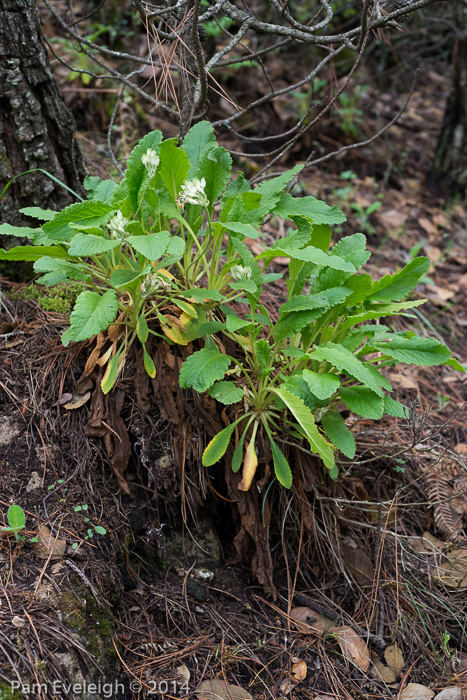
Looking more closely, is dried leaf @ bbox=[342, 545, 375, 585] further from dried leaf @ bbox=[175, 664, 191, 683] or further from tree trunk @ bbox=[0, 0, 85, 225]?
tree trunk @ bbox=[0, 0, 85, 225]

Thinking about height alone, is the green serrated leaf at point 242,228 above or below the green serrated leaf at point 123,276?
above

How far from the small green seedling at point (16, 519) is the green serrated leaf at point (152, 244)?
92 centimetres

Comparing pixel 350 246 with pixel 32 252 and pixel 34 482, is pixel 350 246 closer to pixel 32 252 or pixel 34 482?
pixel 32 252

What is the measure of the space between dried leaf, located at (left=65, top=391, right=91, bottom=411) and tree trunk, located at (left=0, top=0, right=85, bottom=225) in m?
0.92

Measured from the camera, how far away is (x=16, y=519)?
170 cm

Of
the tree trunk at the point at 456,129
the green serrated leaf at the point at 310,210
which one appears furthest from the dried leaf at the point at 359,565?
the tree trunk at the point at 456,129

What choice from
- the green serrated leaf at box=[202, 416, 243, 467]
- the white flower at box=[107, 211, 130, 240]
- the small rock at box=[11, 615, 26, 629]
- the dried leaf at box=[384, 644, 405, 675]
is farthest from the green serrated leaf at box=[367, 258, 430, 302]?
the small rock at box=[11, 615, 26, 629]

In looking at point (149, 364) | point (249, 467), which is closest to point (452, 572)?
point (249, 467)

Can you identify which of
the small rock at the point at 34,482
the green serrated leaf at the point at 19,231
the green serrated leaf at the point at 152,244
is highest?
the green serrated leaf at the point at 152,244

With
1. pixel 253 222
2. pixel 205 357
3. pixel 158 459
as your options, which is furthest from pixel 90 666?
pixel 253 222

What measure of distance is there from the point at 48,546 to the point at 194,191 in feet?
4.30

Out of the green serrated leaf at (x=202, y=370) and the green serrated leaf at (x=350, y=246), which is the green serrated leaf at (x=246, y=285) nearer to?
the green serrated leaf at (x=202, y=370)

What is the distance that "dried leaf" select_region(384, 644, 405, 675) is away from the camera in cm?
197

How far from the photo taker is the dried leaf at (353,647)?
6.40 feet
